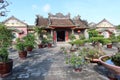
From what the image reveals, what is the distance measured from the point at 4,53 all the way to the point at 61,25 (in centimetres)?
1407

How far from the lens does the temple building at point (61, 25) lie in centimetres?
1976

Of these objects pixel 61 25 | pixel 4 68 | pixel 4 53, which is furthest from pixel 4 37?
pixel 61 25

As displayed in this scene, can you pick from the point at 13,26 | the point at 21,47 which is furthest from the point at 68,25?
the point at 21,47

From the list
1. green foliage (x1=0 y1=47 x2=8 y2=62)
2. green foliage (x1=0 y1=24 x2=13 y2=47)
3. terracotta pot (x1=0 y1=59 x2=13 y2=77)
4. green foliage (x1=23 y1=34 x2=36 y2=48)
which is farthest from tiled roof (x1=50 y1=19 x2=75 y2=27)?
terracotta pot (x1=0 y1=59 x2=13 y2=77)

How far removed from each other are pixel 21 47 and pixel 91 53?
13.4 feet

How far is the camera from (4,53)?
5.86 m

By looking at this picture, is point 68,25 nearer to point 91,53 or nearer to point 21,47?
point 21,47

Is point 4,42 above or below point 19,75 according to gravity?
above

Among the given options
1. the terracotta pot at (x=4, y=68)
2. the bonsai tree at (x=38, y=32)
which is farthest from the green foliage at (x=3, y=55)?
the bonsai tree at (x=38, y=32)

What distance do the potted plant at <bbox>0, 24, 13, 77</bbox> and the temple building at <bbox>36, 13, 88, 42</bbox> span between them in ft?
43.1

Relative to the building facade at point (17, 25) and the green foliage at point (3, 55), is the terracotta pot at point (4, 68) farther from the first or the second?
the building facade at point (17, 25)

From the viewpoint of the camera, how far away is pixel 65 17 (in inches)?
851

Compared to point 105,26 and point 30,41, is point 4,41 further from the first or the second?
point 105,26

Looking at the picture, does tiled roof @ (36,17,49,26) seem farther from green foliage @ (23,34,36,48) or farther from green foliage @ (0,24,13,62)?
green foliage @ (0,24,13,62)
